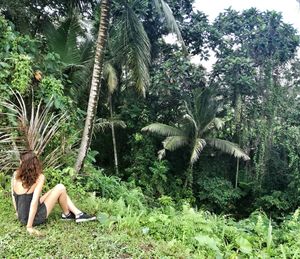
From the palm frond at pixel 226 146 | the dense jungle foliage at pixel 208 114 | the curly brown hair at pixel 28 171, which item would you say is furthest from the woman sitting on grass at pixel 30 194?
the palm frond at pixel 226 146

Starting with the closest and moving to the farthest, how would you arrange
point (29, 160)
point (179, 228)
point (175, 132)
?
point (29, 160)
point (179, 228)
point (175, 132)

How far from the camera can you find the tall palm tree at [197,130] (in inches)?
529

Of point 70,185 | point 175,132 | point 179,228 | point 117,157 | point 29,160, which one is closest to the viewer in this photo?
point 29,160

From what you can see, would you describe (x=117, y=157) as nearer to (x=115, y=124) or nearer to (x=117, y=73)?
(x=115, y=124)

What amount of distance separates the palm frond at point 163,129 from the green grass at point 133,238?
839 centimetres

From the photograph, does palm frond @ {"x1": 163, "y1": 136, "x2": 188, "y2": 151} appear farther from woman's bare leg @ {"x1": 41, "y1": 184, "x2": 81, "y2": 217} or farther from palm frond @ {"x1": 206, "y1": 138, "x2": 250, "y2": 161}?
woman's bare leg @ {"x1": 41, "y1": 184, "x2": 81, "y2": 217}

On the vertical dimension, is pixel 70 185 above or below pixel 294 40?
below

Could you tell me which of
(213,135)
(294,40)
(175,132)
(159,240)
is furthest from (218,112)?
(159,240)

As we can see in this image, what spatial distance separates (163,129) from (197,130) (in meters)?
1.28

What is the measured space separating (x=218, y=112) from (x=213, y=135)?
0.94m

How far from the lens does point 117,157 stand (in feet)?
51.8

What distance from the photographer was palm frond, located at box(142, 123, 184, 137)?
44.4 feet

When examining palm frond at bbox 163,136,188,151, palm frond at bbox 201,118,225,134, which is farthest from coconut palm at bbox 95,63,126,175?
palm frond at bbox 201,118,225,134

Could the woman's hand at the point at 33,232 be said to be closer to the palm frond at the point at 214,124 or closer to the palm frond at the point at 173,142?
the palm frond at the point at 173,142
